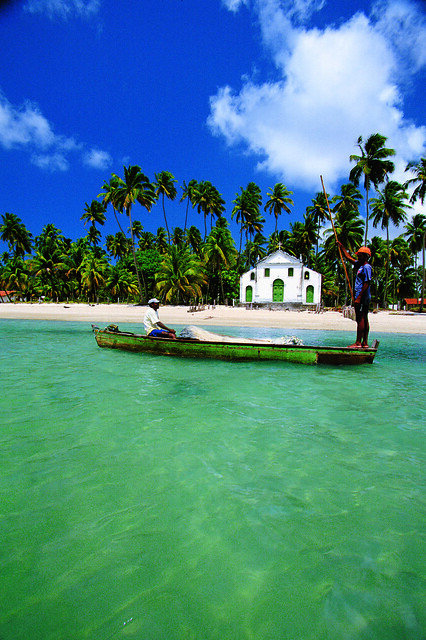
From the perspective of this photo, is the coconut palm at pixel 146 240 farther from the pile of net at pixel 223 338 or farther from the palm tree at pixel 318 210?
the pile of net at pixel 223 338

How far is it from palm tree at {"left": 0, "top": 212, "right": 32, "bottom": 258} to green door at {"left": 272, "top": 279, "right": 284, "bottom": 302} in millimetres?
43736

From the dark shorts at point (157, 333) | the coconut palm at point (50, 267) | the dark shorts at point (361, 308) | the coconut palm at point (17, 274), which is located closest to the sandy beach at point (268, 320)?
the dark shorts at point (361, 308)

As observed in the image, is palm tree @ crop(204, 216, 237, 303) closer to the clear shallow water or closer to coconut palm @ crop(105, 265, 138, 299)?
coconut palm @ crop(105, 265, 138, 299)

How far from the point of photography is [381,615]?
199cm

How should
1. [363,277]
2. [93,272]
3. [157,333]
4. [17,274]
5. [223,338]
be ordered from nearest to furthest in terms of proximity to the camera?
1. [363,277]
2. [157,333]
3. [223,338]
4. [93,272]
5. [17,274]

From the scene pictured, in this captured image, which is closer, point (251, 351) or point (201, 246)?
point (251, 351)

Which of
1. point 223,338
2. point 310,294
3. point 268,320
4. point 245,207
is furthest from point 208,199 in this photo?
point 223,338

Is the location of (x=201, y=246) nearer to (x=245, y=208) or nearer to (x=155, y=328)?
(x=245, y=208)

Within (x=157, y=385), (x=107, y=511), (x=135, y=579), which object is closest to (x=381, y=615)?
(x=135, y=579)

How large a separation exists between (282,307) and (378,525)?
36.9 metres

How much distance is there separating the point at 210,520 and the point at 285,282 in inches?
1512

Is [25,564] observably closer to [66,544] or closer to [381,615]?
[66,544]

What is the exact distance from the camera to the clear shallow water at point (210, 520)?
1.98 metres

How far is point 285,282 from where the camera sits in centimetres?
3969
